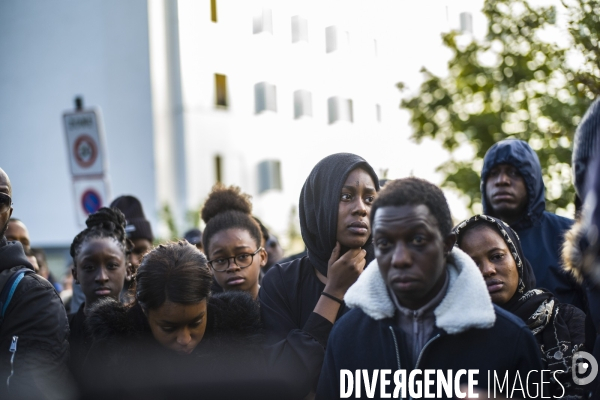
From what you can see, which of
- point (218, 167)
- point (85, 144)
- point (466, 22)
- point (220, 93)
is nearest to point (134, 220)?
point (85, 144)

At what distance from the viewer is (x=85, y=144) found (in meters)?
8.09

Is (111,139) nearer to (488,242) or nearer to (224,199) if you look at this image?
(224,199)

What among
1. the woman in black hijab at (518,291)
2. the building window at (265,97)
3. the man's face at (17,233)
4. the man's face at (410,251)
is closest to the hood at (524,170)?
the woman in black hijab at (518,291)

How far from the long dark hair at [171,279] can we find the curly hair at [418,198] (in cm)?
120

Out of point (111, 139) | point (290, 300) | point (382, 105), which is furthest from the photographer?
point (111, 139)

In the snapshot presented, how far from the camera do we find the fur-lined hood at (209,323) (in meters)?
4.04

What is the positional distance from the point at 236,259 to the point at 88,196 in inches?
133

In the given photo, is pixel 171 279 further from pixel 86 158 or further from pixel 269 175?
pixel 269 175

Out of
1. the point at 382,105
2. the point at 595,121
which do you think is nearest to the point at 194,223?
the point at 382,105

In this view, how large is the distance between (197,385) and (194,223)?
17029mm

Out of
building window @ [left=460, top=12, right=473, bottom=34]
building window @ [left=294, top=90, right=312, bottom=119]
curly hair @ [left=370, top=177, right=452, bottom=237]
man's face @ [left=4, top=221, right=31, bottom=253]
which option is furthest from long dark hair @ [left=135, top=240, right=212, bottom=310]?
building window @ [left=294, top=90, right=312, bottom=119]

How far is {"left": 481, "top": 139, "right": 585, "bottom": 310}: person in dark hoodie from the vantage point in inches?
→ 209

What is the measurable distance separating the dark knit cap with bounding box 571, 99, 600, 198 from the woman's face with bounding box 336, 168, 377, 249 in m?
1.24

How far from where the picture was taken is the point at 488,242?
4.21 meters
